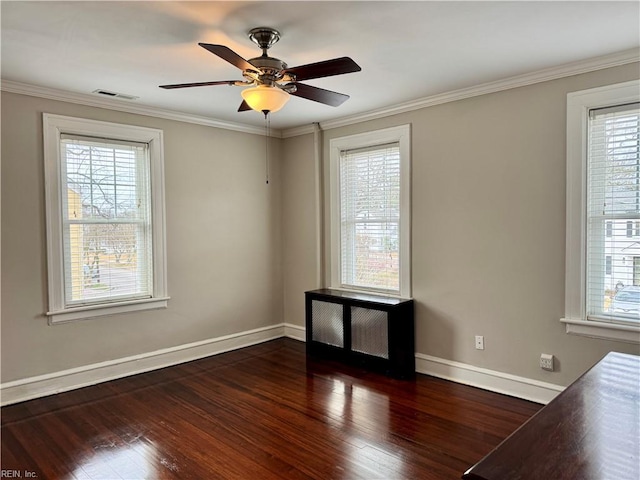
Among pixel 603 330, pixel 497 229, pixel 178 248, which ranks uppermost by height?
pixel 497 229

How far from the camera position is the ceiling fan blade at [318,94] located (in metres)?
2.63

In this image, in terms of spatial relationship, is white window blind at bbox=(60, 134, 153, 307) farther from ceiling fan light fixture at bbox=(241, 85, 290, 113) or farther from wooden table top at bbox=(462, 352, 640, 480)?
wooden table top at bbox=(462, 352, 640, 480)

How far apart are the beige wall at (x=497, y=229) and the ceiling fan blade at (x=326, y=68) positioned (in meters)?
1.76

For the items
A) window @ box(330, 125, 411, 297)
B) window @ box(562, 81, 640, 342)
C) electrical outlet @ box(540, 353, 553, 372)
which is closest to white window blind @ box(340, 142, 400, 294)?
window @ box(330, 125, 411, 297)

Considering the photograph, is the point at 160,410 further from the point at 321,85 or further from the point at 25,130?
the point at 321,85

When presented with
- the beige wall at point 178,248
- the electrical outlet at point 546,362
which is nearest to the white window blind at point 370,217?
the beige wall at point 178,248

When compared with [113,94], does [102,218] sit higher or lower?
lower

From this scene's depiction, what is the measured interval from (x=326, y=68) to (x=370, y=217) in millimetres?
2389

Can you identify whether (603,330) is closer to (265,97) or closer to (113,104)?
(265,97)

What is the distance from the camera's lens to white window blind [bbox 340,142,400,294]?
429 centimetres

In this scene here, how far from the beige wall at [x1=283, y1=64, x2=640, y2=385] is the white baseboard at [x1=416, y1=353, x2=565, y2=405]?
0.05 m

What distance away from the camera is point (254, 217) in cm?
505

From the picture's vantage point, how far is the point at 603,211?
3047 millimetres

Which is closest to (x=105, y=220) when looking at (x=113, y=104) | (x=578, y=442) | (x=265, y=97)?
(x=113, y=104)
